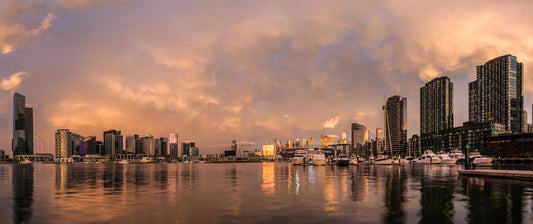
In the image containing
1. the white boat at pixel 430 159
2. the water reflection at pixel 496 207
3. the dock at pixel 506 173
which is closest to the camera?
the water reflection at pixel 496 207

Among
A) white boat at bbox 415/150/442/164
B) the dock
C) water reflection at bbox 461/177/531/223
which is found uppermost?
water reflection at bbox 461/177/531/223

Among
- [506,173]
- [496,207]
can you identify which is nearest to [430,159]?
[506,173]

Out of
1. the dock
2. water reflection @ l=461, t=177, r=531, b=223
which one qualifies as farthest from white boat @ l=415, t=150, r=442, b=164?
water reflection @ l=461, t=177, r=531, b=223

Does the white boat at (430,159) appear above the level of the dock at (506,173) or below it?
below

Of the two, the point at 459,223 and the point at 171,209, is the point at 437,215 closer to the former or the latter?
the point at 459,223

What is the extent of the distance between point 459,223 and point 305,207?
10804mm

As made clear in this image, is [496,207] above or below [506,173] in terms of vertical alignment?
above

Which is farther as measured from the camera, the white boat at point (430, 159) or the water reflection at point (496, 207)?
the white boat at point (430, 159)

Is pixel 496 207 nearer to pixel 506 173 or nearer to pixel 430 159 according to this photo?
pixel 506 173

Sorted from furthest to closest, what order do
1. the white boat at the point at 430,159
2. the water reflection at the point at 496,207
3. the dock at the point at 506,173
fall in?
the white boat at the point at 430,159 → the dock at the point at 506,173 → the water reflection at the point at 496,207

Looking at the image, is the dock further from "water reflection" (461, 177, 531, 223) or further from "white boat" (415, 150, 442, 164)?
"white boat" (415, 150, 442, 164)

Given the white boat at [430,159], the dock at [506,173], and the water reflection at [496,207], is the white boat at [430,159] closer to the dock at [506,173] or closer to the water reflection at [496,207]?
the dock at [506,173]

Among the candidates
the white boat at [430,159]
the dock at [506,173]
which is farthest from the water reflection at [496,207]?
the white boat at [430,159]

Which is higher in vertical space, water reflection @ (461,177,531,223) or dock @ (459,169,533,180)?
water reflection @ (461,177,531,223)
